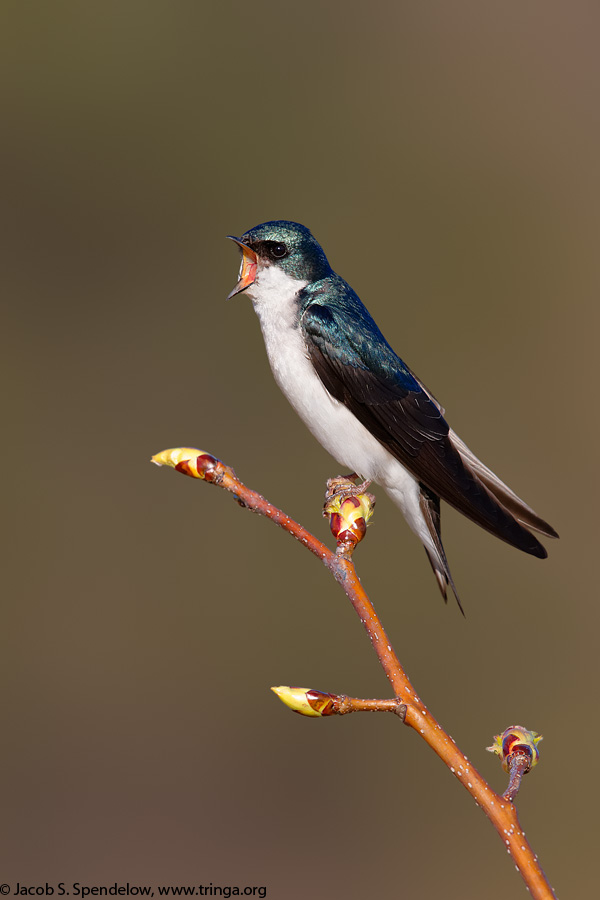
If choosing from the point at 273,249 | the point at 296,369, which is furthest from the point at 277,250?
the point at 296,369

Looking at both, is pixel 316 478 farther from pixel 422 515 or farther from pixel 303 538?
pixel 303 538

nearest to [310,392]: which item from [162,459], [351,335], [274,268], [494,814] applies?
[351,335]

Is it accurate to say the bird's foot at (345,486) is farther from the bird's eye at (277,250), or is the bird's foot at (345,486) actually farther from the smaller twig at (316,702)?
the smaller twig at (316,702)

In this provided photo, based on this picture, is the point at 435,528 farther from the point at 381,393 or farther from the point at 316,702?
the point at 316,702

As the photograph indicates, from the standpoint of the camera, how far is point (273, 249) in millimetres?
1933

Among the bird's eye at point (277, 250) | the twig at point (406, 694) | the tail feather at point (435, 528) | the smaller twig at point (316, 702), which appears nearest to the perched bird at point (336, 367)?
the bird's eye at point (277, 250)

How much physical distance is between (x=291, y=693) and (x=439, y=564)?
123cm

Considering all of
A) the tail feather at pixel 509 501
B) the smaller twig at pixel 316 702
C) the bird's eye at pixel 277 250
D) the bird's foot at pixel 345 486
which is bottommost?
the smaller twig at pixel 316 702

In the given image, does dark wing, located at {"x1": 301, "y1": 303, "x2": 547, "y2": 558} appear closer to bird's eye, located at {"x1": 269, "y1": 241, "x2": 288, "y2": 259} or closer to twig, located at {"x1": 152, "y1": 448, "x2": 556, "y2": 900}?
bird's eye, located at {"x1": 269, "y1": 241, "x2": 288, "y2": 259}

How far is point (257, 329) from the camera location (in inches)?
189

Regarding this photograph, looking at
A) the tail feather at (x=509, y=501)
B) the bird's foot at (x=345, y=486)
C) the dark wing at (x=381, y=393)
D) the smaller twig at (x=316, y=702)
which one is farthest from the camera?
the bird's foot at (x=345, y=486)

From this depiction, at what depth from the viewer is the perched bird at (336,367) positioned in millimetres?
1930

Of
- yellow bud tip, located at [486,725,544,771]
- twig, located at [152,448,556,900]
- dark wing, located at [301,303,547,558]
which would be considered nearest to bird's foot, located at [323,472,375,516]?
dark wing, located at [301,303,547,558]

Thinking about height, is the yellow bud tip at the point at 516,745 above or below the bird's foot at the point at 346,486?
below
